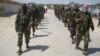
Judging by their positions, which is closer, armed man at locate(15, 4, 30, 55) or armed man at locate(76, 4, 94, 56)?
armed man at locate(76, 4, 94, 56)

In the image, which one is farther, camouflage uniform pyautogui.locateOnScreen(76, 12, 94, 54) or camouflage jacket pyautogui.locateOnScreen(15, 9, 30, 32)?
camouflage jacket pyautogui.locateOnScreen(15, 9, 30, 32)

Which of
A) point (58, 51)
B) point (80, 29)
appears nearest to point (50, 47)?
point (58, 51)

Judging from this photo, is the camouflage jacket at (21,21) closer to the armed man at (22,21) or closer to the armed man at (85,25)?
the armed man at (22,21)

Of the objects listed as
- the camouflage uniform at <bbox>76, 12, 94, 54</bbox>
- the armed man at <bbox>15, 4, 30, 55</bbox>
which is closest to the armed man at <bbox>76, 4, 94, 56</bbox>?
the camouflage uniform at <bbox>76, 12, 94, 54</bbox>

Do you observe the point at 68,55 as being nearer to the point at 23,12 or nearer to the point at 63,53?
the point at 63,53

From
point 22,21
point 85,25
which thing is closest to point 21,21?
point 22,21

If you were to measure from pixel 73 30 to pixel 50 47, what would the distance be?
210 cm

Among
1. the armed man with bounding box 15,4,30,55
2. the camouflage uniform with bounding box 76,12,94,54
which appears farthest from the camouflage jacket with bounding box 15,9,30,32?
the camouflage uniform with bounding box 76,12,94,54

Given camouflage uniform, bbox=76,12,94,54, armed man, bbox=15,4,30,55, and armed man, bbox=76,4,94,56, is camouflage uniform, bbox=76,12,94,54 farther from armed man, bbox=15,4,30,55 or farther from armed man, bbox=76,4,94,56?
armed man, bbox=15,4,30,55

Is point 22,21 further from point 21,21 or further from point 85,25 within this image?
point 85,25

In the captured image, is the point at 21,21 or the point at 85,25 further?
the point at 21,21

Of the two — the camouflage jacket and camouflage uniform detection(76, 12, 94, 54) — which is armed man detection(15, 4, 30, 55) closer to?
the camouflage jacket

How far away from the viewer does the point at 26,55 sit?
11.5m

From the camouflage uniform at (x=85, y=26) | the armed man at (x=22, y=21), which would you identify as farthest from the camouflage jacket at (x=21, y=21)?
the camouflage uniform at (x=85, y=26)
